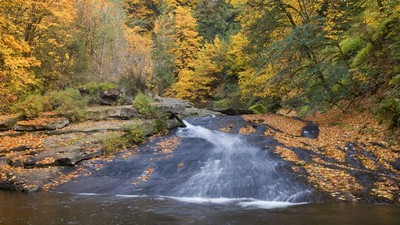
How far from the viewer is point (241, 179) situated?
9.66 meters

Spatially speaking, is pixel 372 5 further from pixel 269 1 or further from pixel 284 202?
pixel 284 202

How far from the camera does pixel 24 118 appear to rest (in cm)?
1430

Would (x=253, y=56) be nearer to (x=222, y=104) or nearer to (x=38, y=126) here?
(x=222, y=104)

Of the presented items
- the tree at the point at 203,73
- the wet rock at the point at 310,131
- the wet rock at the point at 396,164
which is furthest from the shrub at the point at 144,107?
the tree at the point at 203,73

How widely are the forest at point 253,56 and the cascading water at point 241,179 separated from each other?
10.3 feet

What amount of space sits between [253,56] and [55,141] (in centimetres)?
1326

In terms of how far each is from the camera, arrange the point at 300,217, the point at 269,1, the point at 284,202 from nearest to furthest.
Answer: the point at 300,217
the point at 284,202
the point at 269,1

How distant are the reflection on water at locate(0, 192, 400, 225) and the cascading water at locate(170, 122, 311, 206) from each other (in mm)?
728

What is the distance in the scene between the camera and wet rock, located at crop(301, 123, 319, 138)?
1422 centimetres

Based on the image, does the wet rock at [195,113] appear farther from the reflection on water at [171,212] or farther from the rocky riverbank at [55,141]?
the reflection on water at [171,212]

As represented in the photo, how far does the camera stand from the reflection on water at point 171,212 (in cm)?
655

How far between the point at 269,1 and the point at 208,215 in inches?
504

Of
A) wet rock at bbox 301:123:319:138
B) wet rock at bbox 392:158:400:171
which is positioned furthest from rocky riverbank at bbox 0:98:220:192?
wet rock at bbox 392:158:400:171

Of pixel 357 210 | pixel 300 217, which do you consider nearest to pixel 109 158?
pixel 300 217
